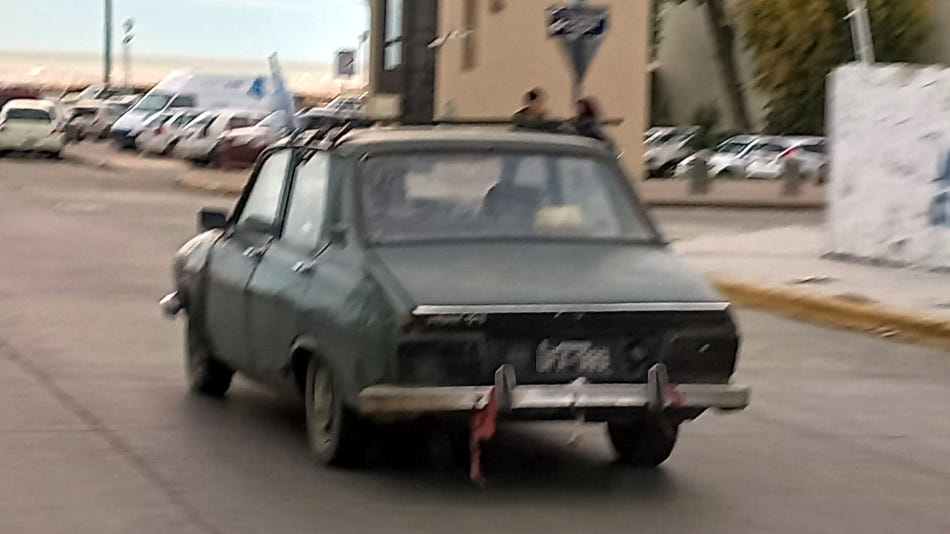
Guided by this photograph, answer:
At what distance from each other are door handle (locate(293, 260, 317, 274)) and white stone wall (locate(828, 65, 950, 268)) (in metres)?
10.0

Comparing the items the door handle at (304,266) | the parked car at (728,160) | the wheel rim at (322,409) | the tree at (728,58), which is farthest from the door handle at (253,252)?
the tree at (728,58)

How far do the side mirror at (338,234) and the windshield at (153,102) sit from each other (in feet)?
168

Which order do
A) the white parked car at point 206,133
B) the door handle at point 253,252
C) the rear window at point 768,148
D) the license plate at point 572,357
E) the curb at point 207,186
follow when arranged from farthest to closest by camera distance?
the white parked car at point 206,133, the rear window at point 768,148, the curb at point 207,186, the door handle at point 253,252, the license plate at point 572,357

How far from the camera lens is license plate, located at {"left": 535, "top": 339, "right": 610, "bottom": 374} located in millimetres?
7793

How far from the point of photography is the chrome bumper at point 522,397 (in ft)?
25.0

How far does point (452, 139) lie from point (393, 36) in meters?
33.2

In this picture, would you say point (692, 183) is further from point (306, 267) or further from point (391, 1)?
A: point (306, 267)

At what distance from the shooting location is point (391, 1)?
41.8m

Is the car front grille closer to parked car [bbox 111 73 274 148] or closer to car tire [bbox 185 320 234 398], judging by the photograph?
car tire [bbox 185 320 234 398]

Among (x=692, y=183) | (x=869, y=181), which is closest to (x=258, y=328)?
(x=869, y=181)

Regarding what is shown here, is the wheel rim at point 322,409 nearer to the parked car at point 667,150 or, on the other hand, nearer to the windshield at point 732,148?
the parked car at point 667,150

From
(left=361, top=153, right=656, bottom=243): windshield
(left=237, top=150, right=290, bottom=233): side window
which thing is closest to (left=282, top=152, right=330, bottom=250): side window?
(left=237, top=150, right=290, bottom=233): side window

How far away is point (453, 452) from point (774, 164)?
3559 cm

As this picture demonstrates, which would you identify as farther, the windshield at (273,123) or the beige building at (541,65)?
the windshield at (273,123)
